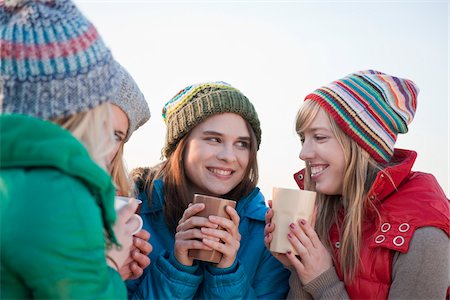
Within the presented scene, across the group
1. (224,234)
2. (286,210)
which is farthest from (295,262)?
(224,234)

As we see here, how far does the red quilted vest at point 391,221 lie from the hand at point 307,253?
0.18 metres

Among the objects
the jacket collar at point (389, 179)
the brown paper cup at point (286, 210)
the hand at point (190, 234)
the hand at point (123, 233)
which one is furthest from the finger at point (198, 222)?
the jacket collar at point (389, 179)

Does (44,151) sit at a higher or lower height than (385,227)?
higher

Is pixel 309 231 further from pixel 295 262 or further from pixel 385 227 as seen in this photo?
pixel 385 227

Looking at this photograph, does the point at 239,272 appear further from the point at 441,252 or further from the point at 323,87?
the point at 323,87

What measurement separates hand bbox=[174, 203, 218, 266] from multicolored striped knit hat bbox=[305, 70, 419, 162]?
1.10 metres

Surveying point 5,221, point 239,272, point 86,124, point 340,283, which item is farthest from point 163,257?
point 5,221

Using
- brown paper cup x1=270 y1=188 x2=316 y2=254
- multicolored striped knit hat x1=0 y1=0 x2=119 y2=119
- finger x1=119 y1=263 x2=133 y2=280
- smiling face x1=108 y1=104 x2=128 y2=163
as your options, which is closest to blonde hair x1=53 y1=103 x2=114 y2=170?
multicolored striped knit hat x1=0 y1=0 x2=119 y2=119

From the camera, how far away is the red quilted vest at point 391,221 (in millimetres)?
2762

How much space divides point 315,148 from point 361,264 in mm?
748

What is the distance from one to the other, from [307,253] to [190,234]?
63cm

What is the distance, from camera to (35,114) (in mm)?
1758

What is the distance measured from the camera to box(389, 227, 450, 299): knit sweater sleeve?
105 inches

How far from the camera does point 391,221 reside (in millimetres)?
2859
